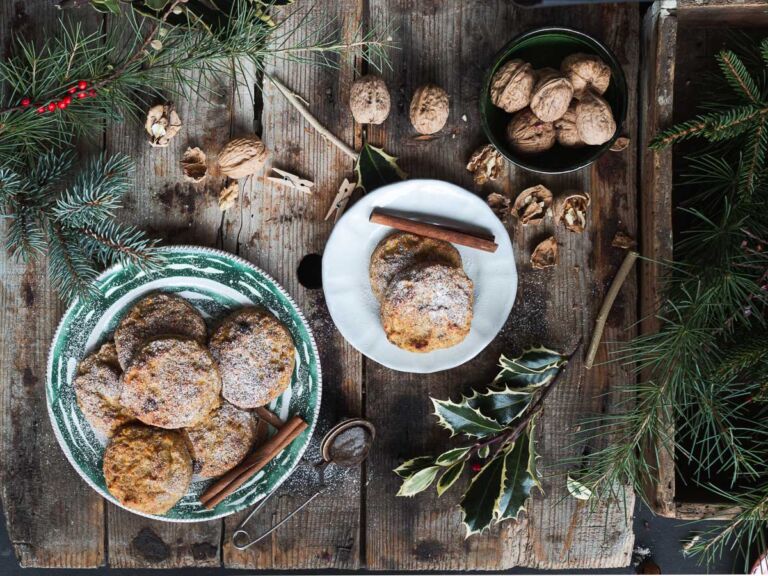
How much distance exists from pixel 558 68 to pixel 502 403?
709 millimetres

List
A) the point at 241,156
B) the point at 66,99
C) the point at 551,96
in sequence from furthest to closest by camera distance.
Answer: the point at 241,156 → the point at 551,96 → the point at 66,99

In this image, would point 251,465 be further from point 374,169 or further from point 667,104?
point 667,104

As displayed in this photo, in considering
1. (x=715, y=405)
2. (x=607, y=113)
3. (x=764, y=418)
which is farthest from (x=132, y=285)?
(x=764, y=418)

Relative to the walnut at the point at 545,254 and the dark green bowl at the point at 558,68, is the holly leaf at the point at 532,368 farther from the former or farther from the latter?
the dark green bowl at the point at 558,68

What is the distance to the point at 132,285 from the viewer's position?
1363mm

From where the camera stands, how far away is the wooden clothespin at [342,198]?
1.41 meters

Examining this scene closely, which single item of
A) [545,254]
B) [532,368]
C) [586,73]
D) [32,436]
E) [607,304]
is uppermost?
[586,73]

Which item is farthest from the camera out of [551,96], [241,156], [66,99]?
[241,156]

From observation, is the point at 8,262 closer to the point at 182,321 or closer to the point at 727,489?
the point at 182,321

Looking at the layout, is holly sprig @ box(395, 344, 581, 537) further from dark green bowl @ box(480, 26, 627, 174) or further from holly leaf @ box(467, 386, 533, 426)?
dark green bowl @ box(480, 26, 627, 174)

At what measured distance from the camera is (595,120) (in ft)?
4.09

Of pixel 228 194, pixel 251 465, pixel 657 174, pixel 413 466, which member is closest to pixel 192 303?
pixel 228 194

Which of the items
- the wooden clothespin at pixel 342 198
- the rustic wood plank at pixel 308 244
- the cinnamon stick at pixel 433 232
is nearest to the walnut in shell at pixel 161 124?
the rustic wood plank at pixel 308 244

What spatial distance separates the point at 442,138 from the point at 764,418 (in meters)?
0.86
